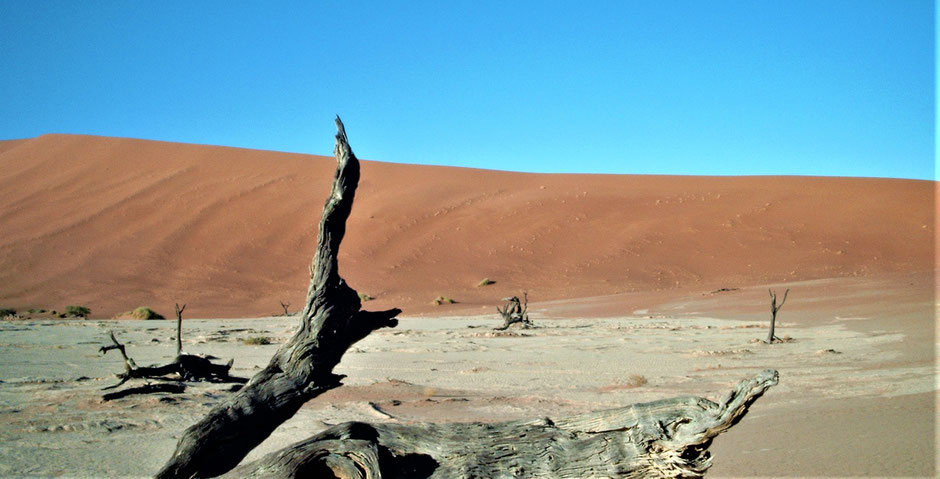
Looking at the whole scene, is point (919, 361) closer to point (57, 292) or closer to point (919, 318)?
point (919, 318)

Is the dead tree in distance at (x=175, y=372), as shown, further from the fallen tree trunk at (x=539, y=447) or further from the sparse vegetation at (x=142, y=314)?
the sparse vegetation at (x=142, y=314)

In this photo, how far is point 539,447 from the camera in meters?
3.84

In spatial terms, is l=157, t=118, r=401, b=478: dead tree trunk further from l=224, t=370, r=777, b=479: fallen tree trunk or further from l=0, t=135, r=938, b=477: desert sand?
l=0, t=135, r=938, b=477: desert sand

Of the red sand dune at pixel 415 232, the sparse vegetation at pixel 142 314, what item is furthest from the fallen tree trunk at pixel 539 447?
the red sand dune at pixel 415 232

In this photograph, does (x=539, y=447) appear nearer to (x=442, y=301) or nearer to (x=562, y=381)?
(x=562, y=381)

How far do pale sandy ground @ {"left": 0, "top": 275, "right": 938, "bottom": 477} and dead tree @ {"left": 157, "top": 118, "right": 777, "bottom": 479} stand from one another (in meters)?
2.73

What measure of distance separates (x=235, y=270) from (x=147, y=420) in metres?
33.0

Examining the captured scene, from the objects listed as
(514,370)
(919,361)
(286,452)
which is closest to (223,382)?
(514,370)

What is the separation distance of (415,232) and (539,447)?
44097mm

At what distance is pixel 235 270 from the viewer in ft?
133

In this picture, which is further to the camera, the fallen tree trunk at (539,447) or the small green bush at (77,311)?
the small green bush at (77,311)

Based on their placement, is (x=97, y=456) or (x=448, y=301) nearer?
(x=97, y=456)

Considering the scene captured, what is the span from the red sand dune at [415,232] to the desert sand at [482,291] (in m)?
0.23

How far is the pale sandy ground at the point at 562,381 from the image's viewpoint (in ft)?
23.4
